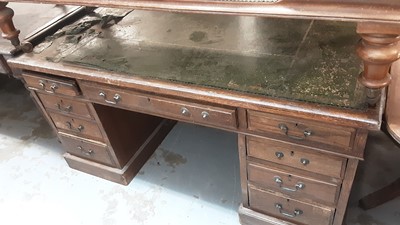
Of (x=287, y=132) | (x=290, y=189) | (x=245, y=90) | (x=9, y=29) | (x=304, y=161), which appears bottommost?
(x=290, y=189)

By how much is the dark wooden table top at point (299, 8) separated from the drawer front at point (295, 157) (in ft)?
1.72

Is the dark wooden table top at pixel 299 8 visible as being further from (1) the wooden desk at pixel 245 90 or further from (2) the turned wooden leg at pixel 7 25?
(2) the turned wooden leg at pixel 7 25

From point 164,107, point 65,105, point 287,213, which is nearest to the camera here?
point 164,107

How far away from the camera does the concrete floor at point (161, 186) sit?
1.75 metres

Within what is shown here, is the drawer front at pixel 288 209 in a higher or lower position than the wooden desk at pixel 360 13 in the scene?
lower

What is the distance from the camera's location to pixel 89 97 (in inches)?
61.3

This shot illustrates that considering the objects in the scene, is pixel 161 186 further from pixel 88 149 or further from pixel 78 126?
pixel 78 126

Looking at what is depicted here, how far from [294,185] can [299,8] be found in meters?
0.75

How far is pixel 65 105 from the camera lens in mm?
1709

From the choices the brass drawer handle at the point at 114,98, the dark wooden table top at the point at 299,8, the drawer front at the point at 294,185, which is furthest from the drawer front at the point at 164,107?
the dark wooden table top at the point at 299,8

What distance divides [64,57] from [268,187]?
3.60ft

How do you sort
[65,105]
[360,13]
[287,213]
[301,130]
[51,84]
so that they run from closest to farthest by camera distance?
[360,13], [301,130], [287,213], [51,84], [65,105]

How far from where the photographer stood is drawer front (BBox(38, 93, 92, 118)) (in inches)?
65.7

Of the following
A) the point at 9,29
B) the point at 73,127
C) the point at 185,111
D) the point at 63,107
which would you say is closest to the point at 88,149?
the point at 73,127
